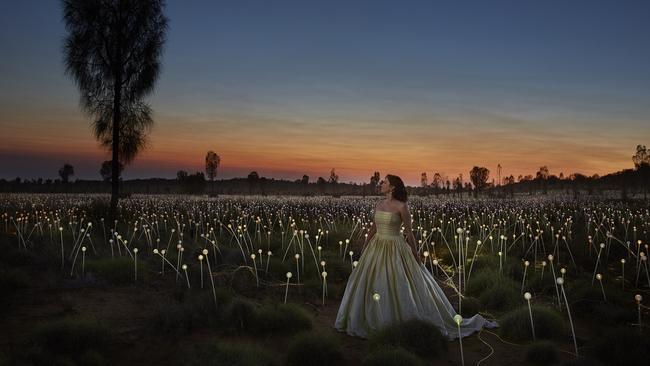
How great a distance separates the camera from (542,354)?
6.11 meters

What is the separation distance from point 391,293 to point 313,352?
1859 millimetres

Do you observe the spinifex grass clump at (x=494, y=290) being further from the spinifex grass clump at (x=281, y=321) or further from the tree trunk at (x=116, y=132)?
the tree trunk at (x=116, y=132)

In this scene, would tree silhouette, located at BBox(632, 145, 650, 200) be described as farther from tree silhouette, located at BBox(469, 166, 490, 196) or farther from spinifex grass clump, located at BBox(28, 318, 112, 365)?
spinifex grass clump, located at BBox(28, 318, 112, 365)

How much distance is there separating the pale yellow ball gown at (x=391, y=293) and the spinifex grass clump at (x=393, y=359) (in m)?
1.38

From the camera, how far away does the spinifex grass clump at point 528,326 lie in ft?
23.3

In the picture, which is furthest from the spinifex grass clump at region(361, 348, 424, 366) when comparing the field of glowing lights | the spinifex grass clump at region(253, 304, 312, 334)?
the spinifex grass clump at region(253, 304, 312, 334)

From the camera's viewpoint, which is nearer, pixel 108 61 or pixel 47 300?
pixel 47 300

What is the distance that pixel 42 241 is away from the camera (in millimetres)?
14156

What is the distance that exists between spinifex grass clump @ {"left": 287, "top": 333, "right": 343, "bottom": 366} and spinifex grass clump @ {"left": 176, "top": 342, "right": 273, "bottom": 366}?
1.01ft

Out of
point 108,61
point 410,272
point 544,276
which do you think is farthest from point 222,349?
point 108,61

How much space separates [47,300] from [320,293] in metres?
4.85

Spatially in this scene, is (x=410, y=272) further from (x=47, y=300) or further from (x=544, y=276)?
(x=47, y=300)

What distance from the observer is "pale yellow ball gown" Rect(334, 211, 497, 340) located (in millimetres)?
7285

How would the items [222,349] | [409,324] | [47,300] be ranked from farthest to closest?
1. [47,300]
2. [409,324]
3. [222,349]
